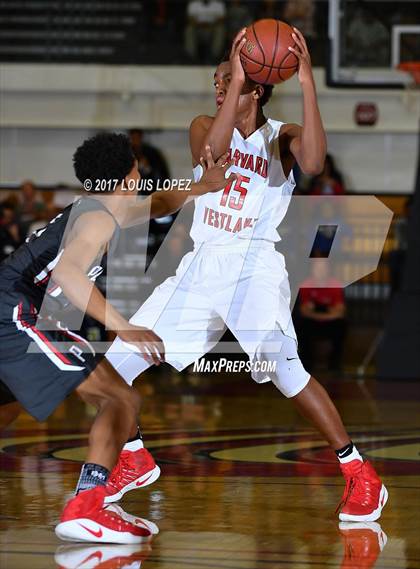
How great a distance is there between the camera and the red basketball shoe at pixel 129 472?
16.9 feet

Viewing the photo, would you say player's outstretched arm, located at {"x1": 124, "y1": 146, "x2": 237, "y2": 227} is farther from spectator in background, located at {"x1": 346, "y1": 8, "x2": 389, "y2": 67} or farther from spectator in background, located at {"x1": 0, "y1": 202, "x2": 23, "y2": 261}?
spectator in background, located at {"x1": 346, "y1": 8, "x2": 389, "y2": 67}

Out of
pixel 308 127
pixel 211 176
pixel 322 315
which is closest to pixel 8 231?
pixel 322 315

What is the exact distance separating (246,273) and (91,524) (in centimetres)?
140

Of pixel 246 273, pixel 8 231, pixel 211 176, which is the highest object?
pixel 211 176

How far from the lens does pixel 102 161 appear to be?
462 centimetres

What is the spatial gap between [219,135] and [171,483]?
5.90ft

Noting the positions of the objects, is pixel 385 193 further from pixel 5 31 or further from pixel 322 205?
pixel 5 31

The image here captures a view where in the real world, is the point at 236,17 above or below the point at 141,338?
above

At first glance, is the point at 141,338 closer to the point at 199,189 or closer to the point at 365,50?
the point at 199,189

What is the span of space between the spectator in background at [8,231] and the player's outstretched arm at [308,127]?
664 cm

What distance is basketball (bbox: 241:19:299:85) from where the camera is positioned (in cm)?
502

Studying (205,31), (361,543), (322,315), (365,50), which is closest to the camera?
(361,543)

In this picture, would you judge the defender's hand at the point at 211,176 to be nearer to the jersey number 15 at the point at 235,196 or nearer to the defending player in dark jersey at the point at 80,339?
the jersey number 15 at the point at 235,196

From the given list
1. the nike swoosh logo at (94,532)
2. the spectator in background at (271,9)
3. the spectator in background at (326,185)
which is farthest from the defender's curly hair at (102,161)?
the spectator in background at (271,9)
